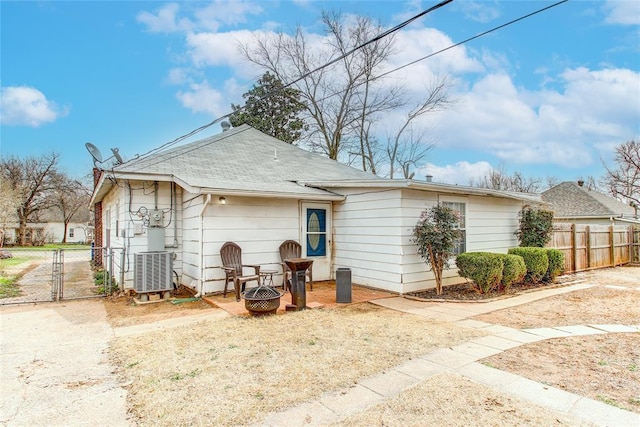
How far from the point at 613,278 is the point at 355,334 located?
9497 millimetres

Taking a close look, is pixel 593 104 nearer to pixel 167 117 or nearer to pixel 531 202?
pixel 531 202

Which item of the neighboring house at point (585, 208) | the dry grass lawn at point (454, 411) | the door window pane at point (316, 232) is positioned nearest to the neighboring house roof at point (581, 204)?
the neighboring house at point (585, 208)

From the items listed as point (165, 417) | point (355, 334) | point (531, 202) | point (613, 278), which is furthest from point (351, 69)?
point (165, 417)

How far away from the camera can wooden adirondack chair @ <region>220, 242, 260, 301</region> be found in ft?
22.6

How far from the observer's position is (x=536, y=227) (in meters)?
9.55

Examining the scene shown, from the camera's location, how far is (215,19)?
8688mm

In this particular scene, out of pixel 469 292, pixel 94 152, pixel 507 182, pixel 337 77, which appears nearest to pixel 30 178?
pixel 337 77

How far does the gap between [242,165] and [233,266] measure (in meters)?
3.41

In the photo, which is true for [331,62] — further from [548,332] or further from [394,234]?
[548,332]

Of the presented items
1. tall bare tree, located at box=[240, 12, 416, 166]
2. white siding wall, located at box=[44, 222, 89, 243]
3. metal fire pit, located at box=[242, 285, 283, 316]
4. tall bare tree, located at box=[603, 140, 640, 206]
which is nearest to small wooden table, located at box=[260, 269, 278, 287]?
metal fire pit, located at box=[242, 285, 283, 316]

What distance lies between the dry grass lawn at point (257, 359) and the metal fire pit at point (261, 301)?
0.14 m

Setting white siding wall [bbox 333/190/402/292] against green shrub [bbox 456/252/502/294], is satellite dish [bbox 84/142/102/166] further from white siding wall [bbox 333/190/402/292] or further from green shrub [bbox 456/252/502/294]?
green shrub [bbox 456/252/502/294]

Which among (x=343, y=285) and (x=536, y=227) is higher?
(x=536, y=227)

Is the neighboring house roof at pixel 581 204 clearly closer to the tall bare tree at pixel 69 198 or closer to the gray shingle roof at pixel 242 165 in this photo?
the gray shingle roof at pixel 242 165
